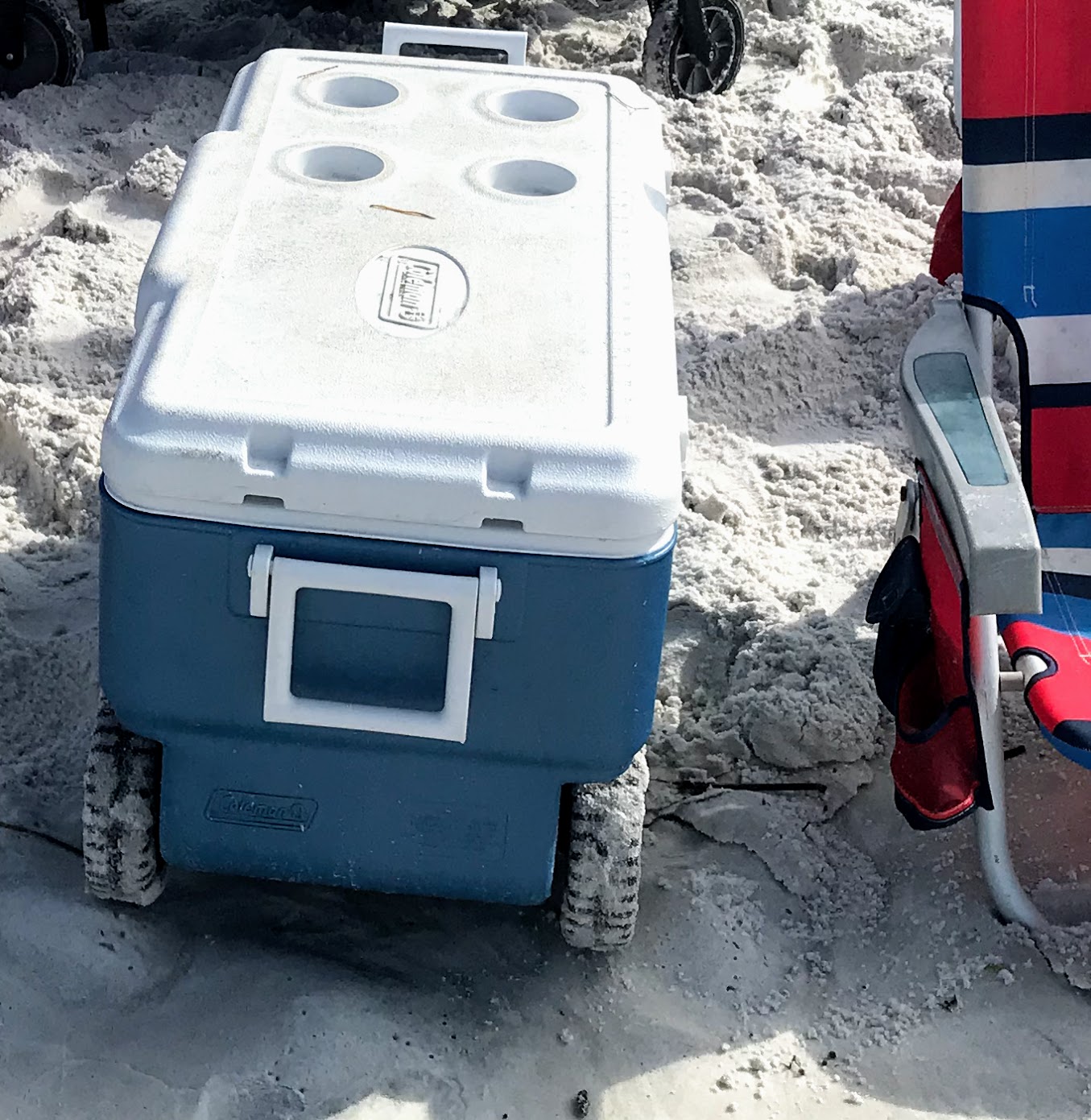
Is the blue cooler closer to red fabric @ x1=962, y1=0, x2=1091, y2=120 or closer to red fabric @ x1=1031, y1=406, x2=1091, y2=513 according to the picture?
red fabric @ x1=962, y1=0, x2=1091, y2=120

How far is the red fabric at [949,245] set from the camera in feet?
7.48

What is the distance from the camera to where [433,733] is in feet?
5.22

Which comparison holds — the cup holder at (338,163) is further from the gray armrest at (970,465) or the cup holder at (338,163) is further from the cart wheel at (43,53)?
the cart wheel at (43,53)

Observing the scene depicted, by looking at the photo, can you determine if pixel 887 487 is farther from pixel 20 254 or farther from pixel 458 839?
pixel 20 254

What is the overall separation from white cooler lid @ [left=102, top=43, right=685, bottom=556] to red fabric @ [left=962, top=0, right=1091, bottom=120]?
1.47 feet

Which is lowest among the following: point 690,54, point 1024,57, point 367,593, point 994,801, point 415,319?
point 994,801

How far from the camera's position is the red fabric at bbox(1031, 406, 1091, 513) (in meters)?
2.20

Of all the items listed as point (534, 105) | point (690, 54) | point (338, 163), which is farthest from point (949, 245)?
point (690, 54)

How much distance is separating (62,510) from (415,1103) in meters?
1.25

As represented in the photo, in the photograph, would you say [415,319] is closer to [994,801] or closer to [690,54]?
[994,801]

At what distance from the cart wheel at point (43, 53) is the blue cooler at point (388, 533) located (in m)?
1.92

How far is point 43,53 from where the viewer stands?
3611 mm

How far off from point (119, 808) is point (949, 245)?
1.46 metres

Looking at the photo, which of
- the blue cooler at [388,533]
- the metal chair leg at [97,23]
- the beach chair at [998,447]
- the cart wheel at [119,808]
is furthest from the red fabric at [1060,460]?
the metal chair leg at [97,23]
